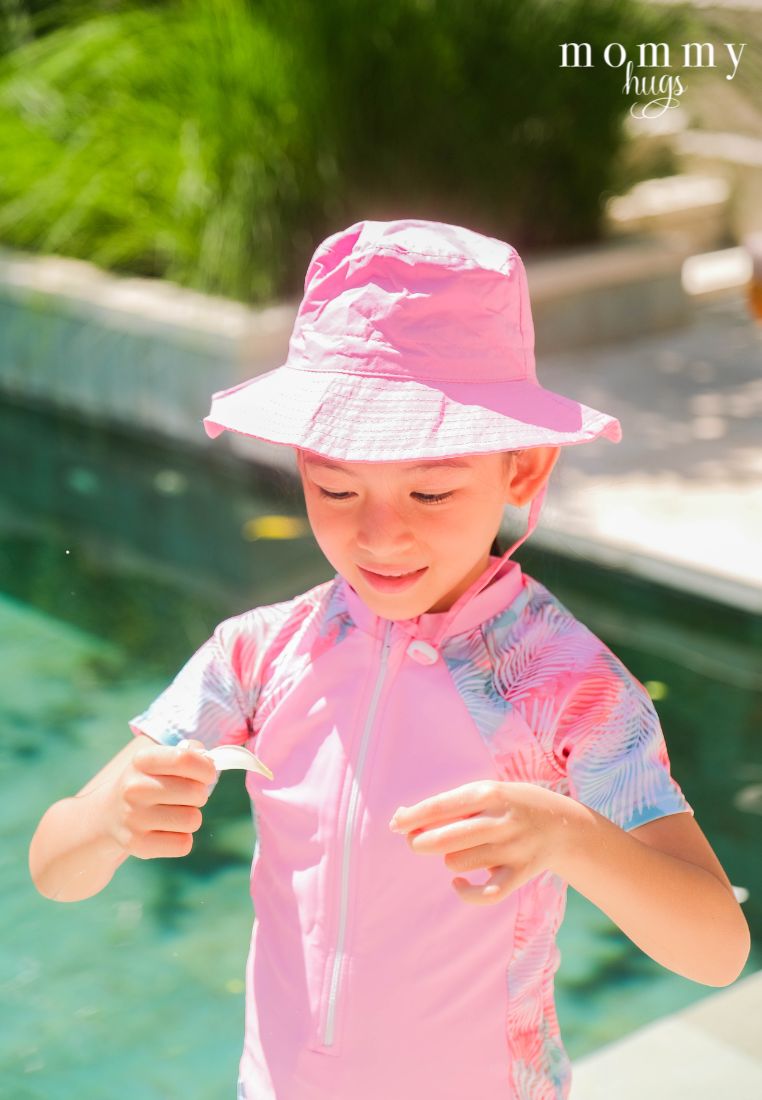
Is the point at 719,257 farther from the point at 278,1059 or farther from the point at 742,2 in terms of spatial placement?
the point at 278,1059

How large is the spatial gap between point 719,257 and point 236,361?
3559mm

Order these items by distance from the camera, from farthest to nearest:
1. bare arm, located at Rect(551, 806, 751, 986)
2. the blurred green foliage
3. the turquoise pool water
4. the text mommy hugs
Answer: the text mommy hugs < the blurred green foliage < the turquoise pool water < bare arm, located at Rect(551, 806, 751, 986)

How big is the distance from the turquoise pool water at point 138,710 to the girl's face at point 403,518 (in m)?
0.54

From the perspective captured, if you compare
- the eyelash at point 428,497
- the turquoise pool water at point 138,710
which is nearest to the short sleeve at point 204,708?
the eyelash at point 428,497

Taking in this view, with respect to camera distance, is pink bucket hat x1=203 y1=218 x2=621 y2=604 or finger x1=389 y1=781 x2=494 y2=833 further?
pink bucket hat x1=203 y1=218 x2=621 y2=604

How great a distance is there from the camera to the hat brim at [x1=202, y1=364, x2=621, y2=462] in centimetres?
144

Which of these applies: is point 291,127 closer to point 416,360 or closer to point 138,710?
point 138,710

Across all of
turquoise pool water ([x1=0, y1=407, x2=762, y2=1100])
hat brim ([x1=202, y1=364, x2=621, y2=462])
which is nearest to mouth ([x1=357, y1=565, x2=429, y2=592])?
hat brim ([x1=202, y1=364, x2=621, y2=462])

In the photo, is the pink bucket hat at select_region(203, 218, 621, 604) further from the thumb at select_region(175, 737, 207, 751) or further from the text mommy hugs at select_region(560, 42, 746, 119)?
the text mommy hugs at select_region(560, 42, 746, 119)

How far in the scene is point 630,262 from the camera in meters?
7.28

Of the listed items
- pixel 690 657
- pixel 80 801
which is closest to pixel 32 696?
pixel 690 657

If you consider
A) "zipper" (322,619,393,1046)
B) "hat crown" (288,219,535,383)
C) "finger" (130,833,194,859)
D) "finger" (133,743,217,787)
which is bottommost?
"zipper" (322,619,393,1046)

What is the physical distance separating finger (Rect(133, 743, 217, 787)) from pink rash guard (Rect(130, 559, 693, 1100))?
161mm

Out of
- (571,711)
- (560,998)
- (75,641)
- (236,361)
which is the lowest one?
(560,998)
